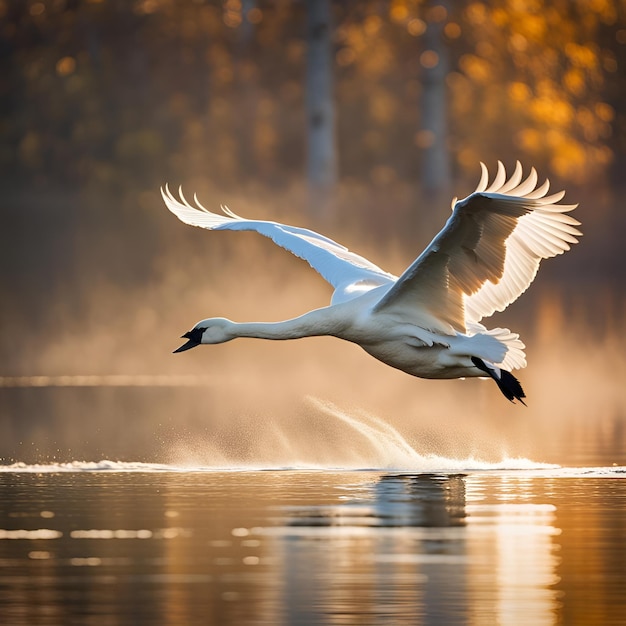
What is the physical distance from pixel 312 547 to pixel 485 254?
3.47 m

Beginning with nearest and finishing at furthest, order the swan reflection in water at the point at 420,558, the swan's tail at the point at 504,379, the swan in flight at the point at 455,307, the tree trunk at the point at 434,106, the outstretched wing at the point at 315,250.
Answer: the swan reflection in water at the point at 420,558 → the swan in flight at the point at 455,307 → the swan's tail at the point at 504,379 → the outstretched wing at the point at 315,250 → the tree trunk at the point at 434,106

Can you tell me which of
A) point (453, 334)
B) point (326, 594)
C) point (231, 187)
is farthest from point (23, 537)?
point (231, 187)

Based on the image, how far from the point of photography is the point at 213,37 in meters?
43.9

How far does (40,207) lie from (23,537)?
30193 millimetres

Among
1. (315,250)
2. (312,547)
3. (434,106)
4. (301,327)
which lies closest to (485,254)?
(301,327)

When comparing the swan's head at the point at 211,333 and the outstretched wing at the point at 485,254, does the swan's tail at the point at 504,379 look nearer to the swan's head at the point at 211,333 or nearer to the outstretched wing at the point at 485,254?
the outstretched wing at the point at 485,254

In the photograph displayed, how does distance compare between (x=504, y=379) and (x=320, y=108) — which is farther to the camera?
(x=320, y=108)

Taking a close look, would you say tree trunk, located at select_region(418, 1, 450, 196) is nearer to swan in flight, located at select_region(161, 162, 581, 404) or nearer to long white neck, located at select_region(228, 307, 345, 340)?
swan in flight, located at select_region(161, 162, 581, 404)

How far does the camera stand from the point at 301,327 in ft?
43.2

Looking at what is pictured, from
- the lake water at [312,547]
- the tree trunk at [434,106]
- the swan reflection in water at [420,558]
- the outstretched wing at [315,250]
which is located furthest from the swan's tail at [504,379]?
the tree trunk at [434,106]

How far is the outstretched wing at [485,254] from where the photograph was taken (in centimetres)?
1236

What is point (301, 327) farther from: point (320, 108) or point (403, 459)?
point (320, 108)

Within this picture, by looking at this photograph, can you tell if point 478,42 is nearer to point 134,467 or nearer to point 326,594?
point 134,467

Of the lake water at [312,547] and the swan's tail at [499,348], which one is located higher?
the swan's tail at [499,348]
